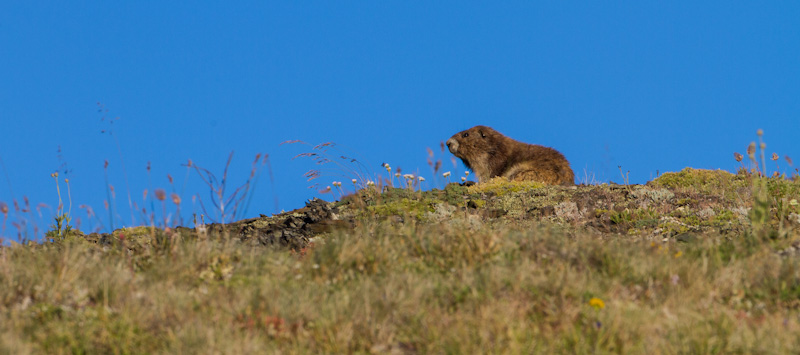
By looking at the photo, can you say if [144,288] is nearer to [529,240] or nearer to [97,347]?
[97,347]

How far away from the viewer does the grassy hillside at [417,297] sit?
473 centimetres

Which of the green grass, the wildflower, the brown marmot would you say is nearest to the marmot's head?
the brown marmot

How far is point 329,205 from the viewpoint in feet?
43.8

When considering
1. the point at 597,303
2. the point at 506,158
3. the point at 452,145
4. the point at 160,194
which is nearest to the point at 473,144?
the point at 452,145

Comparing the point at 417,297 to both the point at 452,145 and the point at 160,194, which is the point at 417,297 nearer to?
the point at 160,194

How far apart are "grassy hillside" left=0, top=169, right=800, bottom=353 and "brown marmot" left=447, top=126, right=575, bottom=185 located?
9884mm

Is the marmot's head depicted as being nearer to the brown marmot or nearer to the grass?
the brown marmot

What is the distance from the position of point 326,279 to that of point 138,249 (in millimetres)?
2429

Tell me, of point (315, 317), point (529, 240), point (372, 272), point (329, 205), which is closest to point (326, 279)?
point (372, 272)

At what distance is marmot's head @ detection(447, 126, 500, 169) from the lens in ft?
60.6

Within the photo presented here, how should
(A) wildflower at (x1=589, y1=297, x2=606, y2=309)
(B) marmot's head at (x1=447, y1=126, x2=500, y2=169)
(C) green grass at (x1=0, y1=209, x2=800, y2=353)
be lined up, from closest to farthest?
(C) green grass at (x1=0, y1=209, x2=800, y2=353) → (A) wildflower at (x1=589, y1=297, x2=606, y2=309) → (B) marmot's head at (x1=447, y1=126, x2=500, y2=169)

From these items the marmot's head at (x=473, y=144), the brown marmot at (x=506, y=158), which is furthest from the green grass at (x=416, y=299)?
the marmot's head at (x=473, y=144)

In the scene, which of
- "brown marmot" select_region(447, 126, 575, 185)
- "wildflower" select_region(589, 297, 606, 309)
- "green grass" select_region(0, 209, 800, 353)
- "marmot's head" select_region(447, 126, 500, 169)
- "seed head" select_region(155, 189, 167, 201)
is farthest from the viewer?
"marmot's head" select_region(447, 126, 500, 169)

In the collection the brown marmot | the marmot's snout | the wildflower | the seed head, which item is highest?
the marmot's snout
